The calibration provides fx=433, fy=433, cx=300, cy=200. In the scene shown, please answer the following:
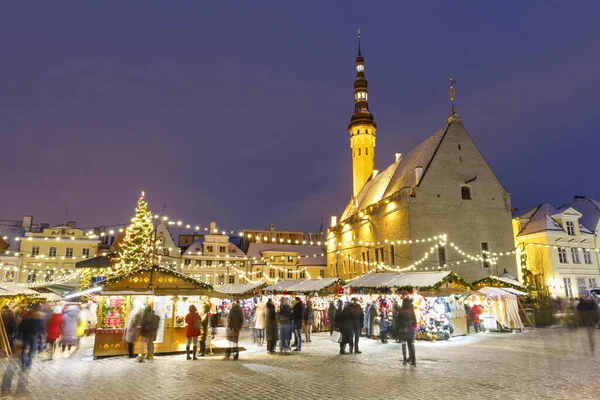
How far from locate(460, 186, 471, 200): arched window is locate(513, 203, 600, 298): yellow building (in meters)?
7.15

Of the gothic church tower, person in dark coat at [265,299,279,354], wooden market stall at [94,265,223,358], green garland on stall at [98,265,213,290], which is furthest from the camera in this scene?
the gothic church tower

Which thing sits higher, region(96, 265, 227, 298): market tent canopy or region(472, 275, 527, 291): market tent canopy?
region(472, 275, 527, 291): market tent canopy

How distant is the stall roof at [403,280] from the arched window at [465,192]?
551 inches

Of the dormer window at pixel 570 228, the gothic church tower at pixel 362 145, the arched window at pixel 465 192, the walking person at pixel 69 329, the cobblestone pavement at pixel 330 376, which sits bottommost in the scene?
the cobblestone pavement at pixel 330 376

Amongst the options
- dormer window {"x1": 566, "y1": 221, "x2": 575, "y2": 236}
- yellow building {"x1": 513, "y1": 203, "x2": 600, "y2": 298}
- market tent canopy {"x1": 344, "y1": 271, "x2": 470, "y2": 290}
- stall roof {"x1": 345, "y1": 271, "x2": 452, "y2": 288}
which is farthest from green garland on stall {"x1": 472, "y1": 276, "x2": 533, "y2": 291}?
dormer window {"x1": 566, "y1": 221, "x2": 575, "y2": 236}

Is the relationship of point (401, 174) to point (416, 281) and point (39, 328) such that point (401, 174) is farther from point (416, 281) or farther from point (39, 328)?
point (39, 328)

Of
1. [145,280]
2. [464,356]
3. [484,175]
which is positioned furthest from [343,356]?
[484,175]

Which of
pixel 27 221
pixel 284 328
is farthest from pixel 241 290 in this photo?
pixel 27 221

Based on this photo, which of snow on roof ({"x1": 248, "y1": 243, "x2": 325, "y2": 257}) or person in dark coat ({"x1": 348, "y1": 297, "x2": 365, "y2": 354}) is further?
snow on roof ({"x1": 248, "y1": 243, "x2": 325, "y2": 257})

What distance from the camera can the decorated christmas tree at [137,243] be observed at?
28.7 m

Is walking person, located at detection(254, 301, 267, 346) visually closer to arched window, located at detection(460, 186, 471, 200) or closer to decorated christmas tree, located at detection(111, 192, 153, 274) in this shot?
decorated christmas tree, located at detection(111, 192, 153, 274)

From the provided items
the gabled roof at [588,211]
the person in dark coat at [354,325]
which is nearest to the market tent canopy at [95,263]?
the person in dark coat at [354,325]

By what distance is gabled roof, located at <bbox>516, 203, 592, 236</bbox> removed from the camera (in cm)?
3922

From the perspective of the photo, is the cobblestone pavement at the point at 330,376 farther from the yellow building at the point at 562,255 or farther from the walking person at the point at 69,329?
the yellow building at the point at 562,255
